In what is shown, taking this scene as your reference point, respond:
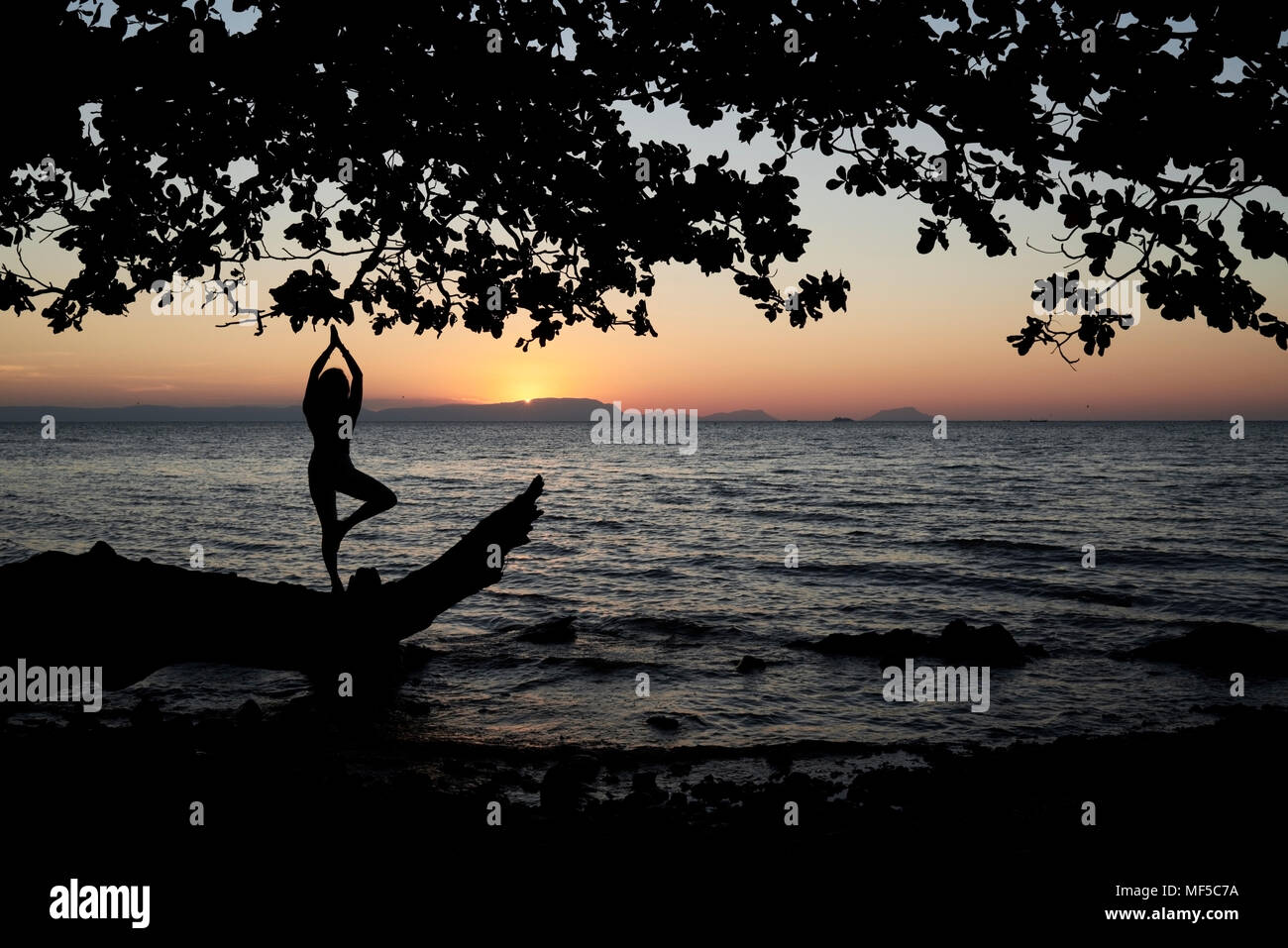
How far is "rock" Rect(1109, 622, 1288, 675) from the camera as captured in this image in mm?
15250

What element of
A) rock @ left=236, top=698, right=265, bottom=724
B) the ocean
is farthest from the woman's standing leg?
rock @ left=236, top=698, right=265, bottom=724

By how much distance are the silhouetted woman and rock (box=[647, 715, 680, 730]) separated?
531cm

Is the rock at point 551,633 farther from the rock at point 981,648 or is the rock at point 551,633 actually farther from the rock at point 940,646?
the rock at point 981,648

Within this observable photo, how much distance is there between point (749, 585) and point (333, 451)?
16.9m

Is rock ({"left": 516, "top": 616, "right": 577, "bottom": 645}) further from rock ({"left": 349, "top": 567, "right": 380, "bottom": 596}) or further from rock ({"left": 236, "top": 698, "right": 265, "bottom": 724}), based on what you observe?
rock ({"left": 349, "top": 567, "right": 380, "bottom": 596})

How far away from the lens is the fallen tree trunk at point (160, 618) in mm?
7559

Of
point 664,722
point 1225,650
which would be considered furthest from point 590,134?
point 1225,650

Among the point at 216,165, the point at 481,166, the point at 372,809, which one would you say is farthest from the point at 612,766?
the point at 216,165

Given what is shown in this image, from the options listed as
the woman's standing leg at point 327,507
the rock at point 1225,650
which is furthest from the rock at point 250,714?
the rock at point 1225,650

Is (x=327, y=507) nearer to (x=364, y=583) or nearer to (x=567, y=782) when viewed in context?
(x=364, y=583)

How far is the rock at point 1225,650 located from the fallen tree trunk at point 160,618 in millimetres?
14770

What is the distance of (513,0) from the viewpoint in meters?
7.00
